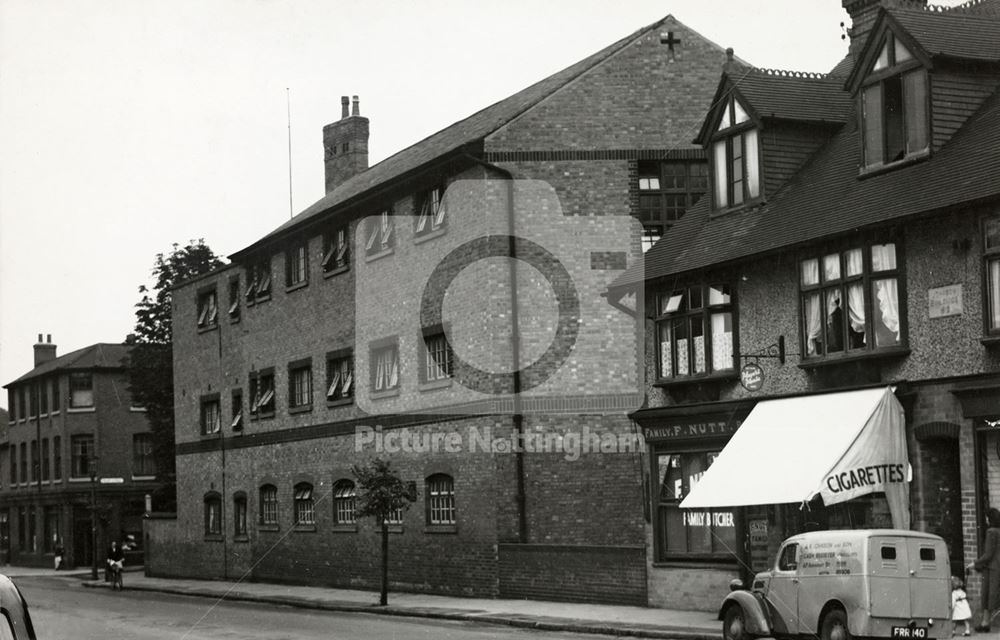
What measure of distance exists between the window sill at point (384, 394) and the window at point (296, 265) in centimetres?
570

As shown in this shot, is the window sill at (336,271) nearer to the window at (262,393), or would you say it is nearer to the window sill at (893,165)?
the window at (262,393)

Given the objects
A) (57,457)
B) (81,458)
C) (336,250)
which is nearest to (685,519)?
(336,250)

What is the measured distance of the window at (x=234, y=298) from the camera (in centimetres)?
4491

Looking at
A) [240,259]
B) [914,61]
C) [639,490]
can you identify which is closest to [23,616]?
[914,61]

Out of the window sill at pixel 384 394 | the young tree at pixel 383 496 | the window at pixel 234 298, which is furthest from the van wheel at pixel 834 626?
the window at pixel 234 298

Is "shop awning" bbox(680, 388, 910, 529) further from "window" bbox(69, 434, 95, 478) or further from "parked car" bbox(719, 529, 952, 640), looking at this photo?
"window" bbox(69, 434, 95, 478)

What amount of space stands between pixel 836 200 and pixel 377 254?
16.4 metres

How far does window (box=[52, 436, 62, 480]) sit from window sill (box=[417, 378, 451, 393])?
42.8 meters

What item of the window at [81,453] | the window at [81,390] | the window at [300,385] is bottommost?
the window at [81,453]

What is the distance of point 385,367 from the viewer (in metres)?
35.2

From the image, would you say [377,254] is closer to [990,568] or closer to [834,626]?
[990,568]

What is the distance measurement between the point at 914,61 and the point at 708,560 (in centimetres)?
916

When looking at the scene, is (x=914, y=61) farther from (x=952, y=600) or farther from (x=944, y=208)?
(x=952, y=600)

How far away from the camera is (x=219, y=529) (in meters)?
45.8
